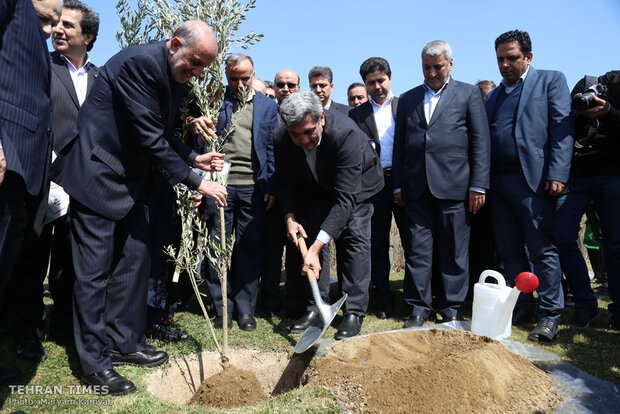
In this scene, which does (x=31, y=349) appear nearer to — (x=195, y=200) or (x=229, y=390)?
(x=229, y=390)

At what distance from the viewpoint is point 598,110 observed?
4.33 metres

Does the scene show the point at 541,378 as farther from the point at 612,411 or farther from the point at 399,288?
the point at 399,288

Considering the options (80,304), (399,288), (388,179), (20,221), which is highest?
(388,179)

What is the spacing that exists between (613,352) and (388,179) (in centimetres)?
250

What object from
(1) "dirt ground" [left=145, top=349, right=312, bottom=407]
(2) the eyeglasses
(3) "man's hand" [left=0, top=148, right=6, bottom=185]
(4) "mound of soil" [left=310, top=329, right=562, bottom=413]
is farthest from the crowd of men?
(2) the eyeglasses

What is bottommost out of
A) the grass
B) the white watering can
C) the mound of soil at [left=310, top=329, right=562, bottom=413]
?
the grass

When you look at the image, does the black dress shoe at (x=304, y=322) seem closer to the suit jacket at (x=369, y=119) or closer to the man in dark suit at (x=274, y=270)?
the man in dark suit at (x=274, y=270)

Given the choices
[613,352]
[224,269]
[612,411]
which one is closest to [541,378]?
[612,411]

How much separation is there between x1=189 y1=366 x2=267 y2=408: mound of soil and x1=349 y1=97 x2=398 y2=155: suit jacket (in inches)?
109

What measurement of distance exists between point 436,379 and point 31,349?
2.77 m

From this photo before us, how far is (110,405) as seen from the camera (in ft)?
9.64

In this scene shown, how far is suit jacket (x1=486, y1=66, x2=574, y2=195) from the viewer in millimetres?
4359

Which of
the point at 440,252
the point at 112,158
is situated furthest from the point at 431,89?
the point at 112,158

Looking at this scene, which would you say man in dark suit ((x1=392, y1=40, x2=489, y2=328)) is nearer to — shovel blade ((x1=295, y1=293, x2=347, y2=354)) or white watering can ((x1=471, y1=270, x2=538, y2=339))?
white watering can ((x1=471, y1=270, x2=538, y2=339))
